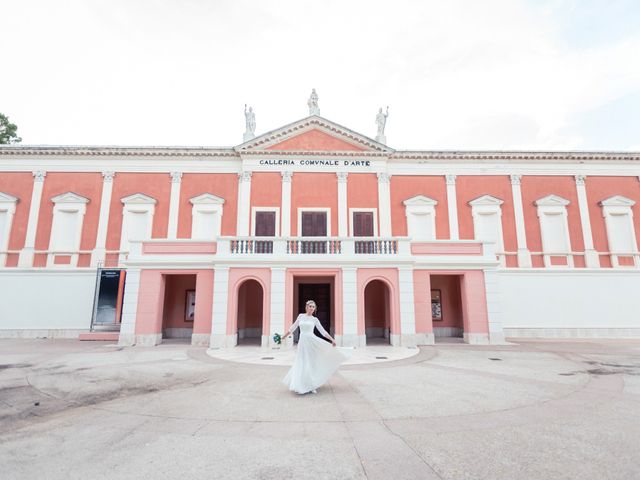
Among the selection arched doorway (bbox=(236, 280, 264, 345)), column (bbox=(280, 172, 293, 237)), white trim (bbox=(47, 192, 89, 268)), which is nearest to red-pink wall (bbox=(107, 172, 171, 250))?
white trim (bbox=(47, 192, 89, 268))

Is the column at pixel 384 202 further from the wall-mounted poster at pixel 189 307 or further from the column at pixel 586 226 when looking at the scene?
the column at pixel 586 226

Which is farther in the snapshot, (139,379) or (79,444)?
(139,379)

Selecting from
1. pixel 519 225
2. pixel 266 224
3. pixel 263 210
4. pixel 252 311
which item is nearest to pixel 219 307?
pixel 252 311

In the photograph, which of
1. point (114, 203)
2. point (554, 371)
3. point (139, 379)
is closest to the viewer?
point (139, 379)

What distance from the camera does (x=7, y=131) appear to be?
2383cm

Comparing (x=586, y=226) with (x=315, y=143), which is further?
(x=315, y=143)

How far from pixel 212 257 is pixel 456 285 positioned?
1249 centimetres

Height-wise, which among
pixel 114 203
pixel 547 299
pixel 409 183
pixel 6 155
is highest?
pixel 6 155

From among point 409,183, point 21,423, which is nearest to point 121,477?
point 21,423

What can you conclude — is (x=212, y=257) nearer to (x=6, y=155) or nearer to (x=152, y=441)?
(x=152, y=441)

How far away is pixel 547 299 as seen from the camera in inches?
704

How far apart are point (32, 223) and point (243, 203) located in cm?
1204

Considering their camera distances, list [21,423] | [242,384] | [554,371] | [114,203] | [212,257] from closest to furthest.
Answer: [21,423] < [242,384] < [554,371] < [212,257] < [114,203]

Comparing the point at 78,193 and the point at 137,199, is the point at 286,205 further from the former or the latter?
the point at 78,193
